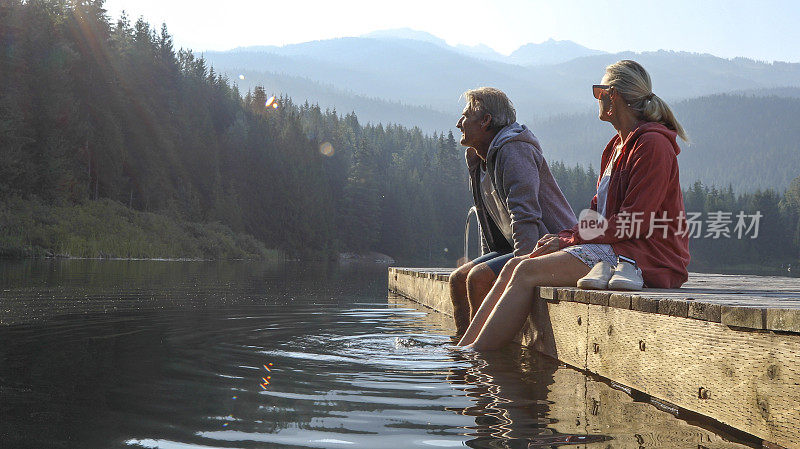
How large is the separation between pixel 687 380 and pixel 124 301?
23.2 feet

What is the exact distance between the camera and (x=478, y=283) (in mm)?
5297

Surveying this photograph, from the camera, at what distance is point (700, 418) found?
2941mm

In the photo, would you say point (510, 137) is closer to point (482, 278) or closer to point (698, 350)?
point (482, 278)

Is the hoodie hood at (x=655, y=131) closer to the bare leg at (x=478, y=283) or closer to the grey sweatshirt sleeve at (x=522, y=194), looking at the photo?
the grey sweatshirt sleeve at (x=522, y=194)

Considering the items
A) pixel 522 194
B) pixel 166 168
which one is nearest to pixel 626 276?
pixel 522 194

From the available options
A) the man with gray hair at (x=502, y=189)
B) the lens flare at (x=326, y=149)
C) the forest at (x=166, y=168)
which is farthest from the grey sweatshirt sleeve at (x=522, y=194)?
the lens flare at (x=326, y=149)

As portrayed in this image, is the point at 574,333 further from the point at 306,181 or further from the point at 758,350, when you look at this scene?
the point at 306,181

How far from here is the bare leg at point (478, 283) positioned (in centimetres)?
525

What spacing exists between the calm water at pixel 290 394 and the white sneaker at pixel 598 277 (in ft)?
1.58

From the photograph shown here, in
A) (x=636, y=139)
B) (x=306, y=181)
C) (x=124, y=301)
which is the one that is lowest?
(x=124, y=301)

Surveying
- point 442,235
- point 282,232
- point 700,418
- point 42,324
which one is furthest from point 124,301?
point 442,235

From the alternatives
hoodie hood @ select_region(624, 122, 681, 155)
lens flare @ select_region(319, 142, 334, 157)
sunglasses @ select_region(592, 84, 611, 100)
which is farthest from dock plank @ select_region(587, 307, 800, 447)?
lens flare @ select_region(319, 142, 334, 157)

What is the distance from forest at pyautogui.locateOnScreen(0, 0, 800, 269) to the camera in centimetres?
3694

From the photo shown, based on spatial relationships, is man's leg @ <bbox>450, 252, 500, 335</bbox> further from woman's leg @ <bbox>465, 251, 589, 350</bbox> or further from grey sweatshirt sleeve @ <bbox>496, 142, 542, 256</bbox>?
woman's leg @ <bbox>465, 251, 589, 350</bbox>
